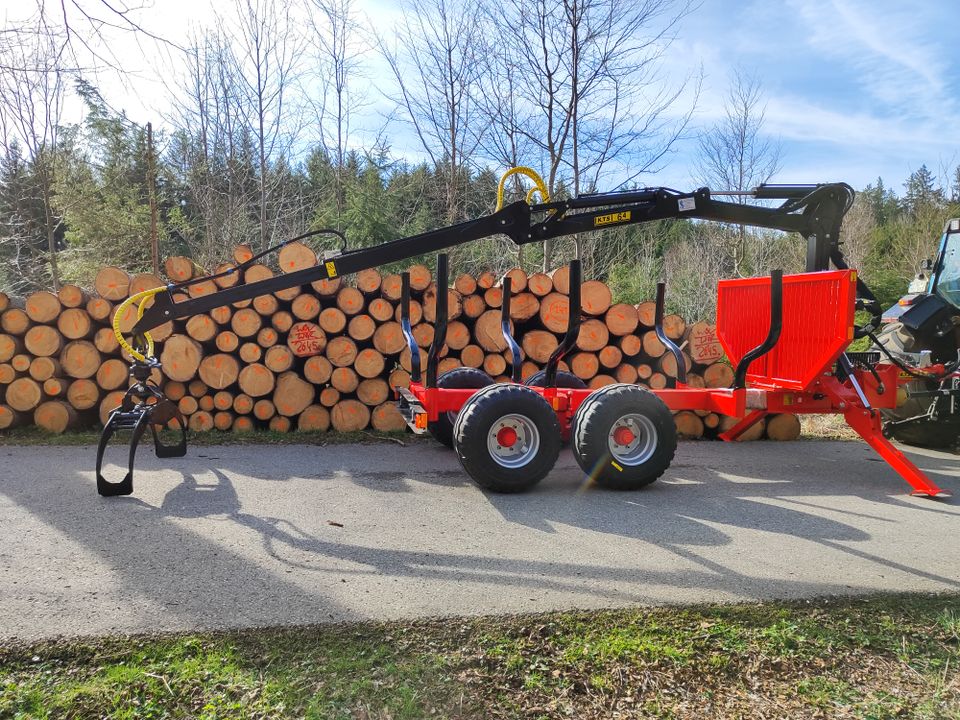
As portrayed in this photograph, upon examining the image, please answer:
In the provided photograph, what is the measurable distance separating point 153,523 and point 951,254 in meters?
8.93

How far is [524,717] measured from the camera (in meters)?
2.52

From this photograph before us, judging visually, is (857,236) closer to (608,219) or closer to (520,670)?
(608,219)

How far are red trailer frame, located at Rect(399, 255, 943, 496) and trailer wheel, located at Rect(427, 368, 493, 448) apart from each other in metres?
0.58

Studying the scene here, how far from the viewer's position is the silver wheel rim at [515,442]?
5469 millimetres

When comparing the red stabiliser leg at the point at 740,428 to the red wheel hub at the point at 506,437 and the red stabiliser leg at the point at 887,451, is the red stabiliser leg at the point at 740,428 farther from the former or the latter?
the red wheel hub at the point at 506,437

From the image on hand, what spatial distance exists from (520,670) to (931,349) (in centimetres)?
747

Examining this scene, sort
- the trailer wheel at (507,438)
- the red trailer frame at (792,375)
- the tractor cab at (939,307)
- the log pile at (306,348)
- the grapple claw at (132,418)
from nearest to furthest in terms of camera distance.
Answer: the grapple claw at (132,418)
the trailer wheel at (507,438)
the red trailer frame at (792,375)
the log pile at (306,348)
the tractor cab at (939,307)

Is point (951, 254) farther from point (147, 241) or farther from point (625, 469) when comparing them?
point (147, 241)

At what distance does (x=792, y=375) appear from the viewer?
621cm

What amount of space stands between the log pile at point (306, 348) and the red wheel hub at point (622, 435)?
9.02 ft

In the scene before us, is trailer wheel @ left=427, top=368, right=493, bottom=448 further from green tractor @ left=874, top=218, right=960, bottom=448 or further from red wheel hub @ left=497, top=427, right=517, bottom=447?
green tractor @ left=874, top=218, right=960, bottom=448

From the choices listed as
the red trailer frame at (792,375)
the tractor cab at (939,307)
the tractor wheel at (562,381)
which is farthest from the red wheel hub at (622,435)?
the tractor cab at (939,307)

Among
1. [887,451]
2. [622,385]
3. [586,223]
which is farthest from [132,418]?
[887,451]

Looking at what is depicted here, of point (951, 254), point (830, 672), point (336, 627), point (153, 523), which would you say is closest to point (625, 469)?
point (830, 672)
